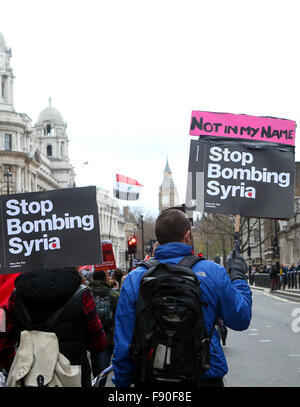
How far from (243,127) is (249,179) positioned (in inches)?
34.9

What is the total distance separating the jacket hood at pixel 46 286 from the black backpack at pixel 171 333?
1.09 metres

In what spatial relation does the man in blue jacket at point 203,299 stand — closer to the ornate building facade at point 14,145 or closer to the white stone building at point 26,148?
the white stone building at point 26,148

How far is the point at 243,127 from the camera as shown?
269 inches

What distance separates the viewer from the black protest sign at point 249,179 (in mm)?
6109

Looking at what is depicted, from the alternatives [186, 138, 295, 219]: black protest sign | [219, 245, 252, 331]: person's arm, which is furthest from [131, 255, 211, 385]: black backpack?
[186, 138, 295, 219]: black protest sign

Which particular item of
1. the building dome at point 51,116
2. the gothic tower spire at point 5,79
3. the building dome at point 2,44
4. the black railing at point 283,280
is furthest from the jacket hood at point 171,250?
the building dome at point 51,116

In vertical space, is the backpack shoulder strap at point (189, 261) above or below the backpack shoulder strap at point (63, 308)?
above

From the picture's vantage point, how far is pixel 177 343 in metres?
3.79

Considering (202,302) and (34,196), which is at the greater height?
(34,196)

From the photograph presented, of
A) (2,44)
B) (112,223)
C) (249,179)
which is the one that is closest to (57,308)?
(249,179)

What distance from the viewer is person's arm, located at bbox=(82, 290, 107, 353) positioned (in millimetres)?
5070
